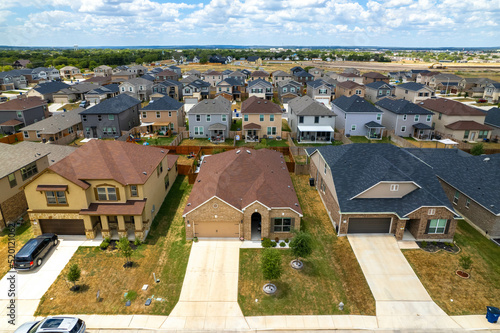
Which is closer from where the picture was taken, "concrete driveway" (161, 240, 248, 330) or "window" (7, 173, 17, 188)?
"concrete driveway" (161, 240, 248, 330)

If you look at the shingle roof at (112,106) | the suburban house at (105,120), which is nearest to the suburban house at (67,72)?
the shingle roof at (112,106)

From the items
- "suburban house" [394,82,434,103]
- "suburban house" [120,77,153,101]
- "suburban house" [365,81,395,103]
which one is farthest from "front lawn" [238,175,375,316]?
"suburban house" [120,77,153,101]

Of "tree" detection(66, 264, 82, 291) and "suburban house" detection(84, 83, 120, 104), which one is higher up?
"suburban house" detection(84, 83, 120, 104)

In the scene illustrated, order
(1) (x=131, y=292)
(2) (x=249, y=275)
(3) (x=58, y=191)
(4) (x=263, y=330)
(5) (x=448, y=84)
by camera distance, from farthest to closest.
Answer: (5) (x=448, y=84), (3) (x=58, y=191), (2) (x=249, y=275), (1) (x=131, y=292), (4) (x=263, y=330)

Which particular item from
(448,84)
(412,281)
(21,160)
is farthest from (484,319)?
(448,84)

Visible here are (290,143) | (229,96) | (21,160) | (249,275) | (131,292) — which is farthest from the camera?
(229,96)

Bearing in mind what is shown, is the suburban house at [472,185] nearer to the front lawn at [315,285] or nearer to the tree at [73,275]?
the front lawn at [315,285]

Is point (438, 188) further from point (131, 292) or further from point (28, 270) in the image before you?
point (28, 270)

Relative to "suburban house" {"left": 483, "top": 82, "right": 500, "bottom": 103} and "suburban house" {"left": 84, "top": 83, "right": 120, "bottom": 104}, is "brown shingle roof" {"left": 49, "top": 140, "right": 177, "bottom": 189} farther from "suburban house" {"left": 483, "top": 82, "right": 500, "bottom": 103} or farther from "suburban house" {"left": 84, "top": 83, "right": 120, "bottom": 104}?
"suburban house" {"left": 483, "top": 82, "right": 500, "bottom": 103}

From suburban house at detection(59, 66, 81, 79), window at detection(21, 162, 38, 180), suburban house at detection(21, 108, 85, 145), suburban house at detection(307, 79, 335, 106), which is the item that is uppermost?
suburban house at detection(59, 66, 81, 79)
